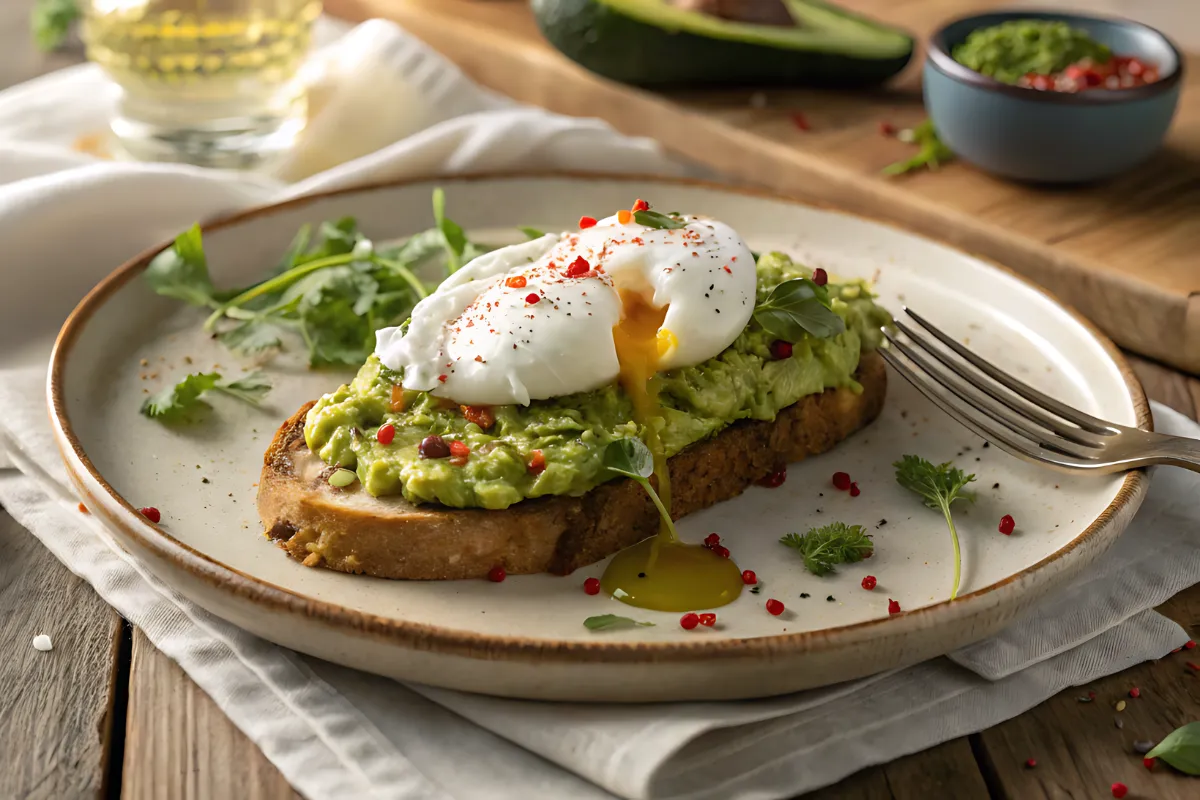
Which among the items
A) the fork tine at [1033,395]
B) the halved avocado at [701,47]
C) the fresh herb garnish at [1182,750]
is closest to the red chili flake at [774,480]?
the fork tine at [1033,395]

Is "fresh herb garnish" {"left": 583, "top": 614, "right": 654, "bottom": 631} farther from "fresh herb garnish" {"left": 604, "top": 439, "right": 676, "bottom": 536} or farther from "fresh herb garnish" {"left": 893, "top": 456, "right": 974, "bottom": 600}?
"fresh herb garnish" {"left": 893, "top": 456, "right": 974, "bottom": 600}

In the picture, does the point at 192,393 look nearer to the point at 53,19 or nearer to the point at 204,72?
the point at 204,72

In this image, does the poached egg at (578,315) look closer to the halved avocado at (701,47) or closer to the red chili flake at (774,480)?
the red chili flake at (774,480)

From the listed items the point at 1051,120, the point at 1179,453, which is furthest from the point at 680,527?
the point at 1051,120

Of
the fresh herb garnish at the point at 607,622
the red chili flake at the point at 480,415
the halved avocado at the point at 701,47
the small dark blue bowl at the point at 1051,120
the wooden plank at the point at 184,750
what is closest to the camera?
the wooden plank at the point at 184,750

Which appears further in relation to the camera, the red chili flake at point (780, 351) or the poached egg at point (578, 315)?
the red chili flake at point (780, 351)

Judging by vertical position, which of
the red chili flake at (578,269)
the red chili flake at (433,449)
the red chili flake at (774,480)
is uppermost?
the red chili flake at (578,269)

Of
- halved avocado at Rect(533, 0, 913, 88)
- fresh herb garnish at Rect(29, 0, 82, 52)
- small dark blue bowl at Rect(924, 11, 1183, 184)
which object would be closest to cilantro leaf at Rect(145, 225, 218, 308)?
halved avocado at Rect(533, 0, 913, 88)
